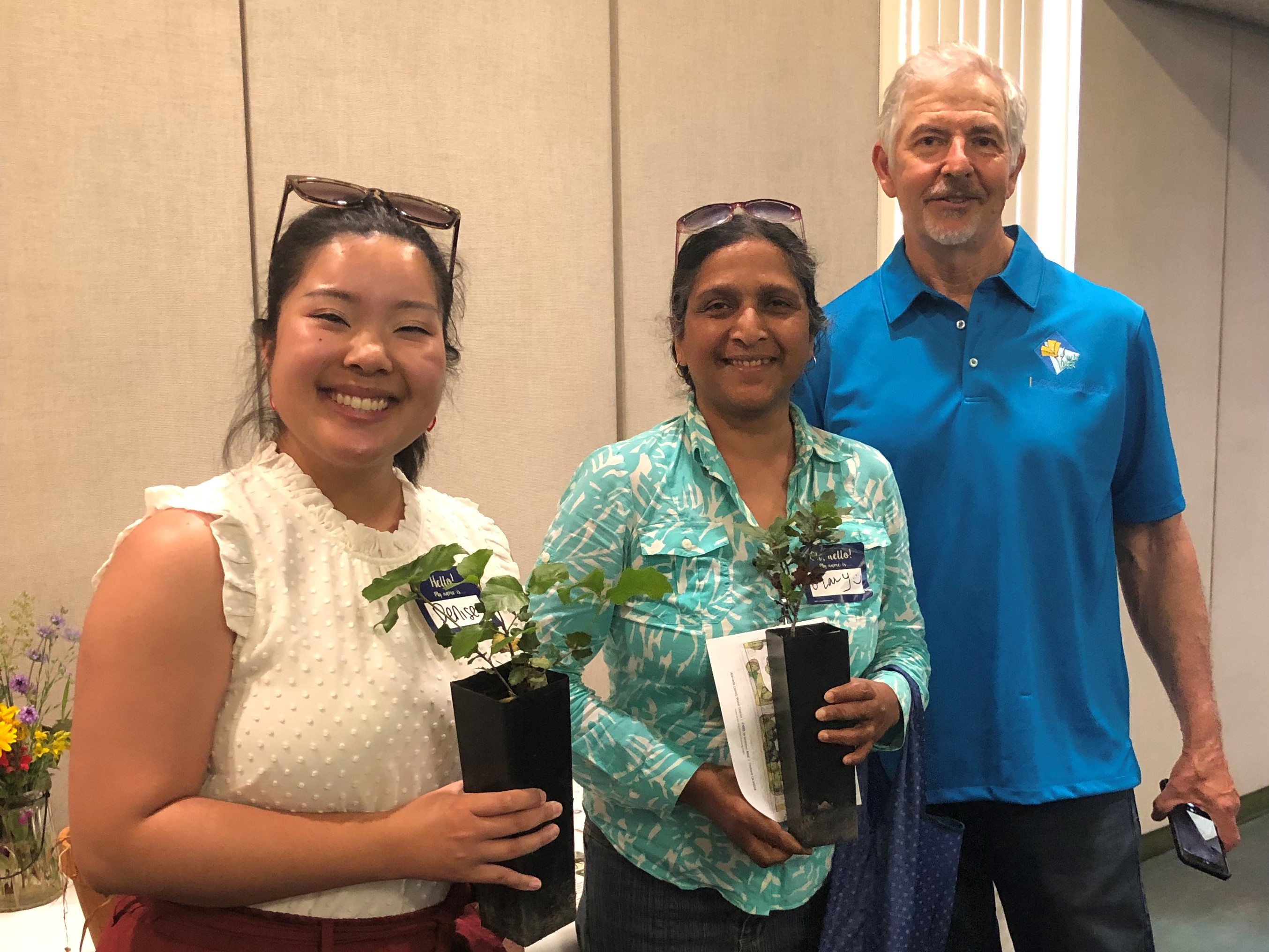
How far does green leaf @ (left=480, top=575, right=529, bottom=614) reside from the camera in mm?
1005

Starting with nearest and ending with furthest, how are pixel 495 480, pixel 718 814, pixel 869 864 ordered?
1. pixel 718 814
2. pixel 869 864
3. pixel 495 480

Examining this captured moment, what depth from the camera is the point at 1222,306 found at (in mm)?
4191

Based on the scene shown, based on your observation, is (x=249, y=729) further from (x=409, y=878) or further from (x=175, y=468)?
(x=175, y=468)

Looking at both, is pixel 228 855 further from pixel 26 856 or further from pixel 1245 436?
pixel 1245 436

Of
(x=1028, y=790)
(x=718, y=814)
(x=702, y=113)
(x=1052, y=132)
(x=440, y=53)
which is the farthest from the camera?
(x=1052, y=132)

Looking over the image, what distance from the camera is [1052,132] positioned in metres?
3.78

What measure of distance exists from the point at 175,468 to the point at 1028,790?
6.14 feet

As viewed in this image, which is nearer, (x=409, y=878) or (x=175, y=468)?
(x=409, y=878)

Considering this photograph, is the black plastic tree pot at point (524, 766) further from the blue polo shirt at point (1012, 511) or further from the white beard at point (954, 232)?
the white beard at point (954, 232)

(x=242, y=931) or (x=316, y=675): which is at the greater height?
(x=316, y=675)

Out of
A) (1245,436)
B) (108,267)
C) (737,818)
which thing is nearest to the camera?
(737,818)

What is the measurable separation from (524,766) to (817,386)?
1.09 metres

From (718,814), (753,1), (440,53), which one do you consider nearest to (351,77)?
(440,53)

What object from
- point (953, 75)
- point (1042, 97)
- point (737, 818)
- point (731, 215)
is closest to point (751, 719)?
point (737, 818)
